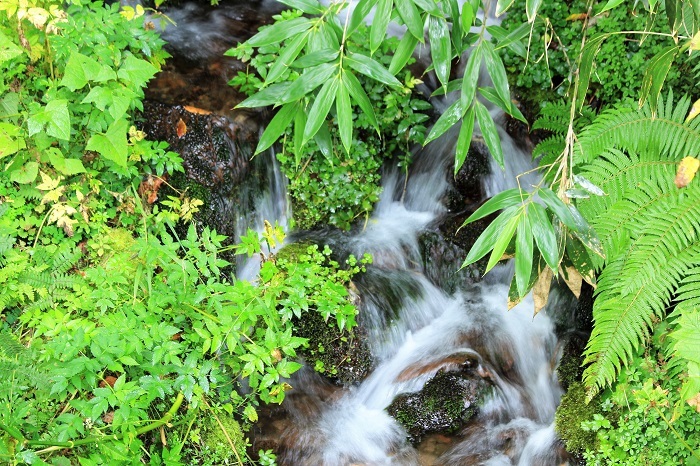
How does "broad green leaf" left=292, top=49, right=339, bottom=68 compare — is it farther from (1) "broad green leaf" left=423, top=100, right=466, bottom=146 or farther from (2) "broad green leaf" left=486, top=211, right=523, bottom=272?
(2) "broad green leaf" left=486, top=211, right=523, bottom=272

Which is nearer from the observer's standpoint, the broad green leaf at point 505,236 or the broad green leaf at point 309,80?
the broad green leaf at point 505,236

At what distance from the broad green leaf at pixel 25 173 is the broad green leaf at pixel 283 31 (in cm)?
183

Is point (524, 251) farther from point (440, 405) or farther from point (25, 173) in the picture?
point (25, 173)

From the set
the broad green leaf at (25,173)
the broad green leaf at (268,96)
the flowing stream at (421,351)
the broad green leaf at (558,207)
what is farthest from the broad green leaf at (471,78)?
the broad green leaf at (25,173)

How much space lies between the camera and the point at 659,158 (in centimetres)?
340

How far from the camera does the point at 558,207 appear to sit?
1.84 metres

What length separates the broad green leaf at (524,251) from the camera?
1840 mm

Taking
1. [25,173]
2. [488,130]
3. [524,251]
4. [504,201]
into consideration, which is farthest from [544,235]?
[25,173]

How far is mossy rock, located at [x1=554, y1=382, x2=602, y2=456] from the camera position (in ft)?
10.5

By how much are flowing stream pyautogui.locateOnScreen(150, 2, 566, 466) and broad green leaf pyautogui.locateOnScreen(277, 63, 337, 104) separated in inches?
73.6

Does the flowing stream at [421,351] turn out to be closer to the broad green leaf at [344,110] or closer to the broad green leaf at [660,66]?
the broad green leaf at [344,110]

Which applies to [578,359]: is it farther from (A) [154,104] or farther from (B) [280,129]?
(A) [154,104]

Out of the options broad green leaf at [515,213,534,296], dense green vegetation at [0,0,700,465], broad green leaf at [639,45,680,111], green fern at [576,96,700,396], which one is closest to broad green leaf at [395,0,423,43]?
dense green vegetation at [0,0,700,465]

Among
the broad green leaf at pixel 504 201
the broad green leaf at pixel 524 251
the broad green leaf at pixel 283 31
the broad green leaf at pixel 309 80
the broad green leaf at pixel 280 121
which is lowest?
the broad green leaf at pixel 524 251
